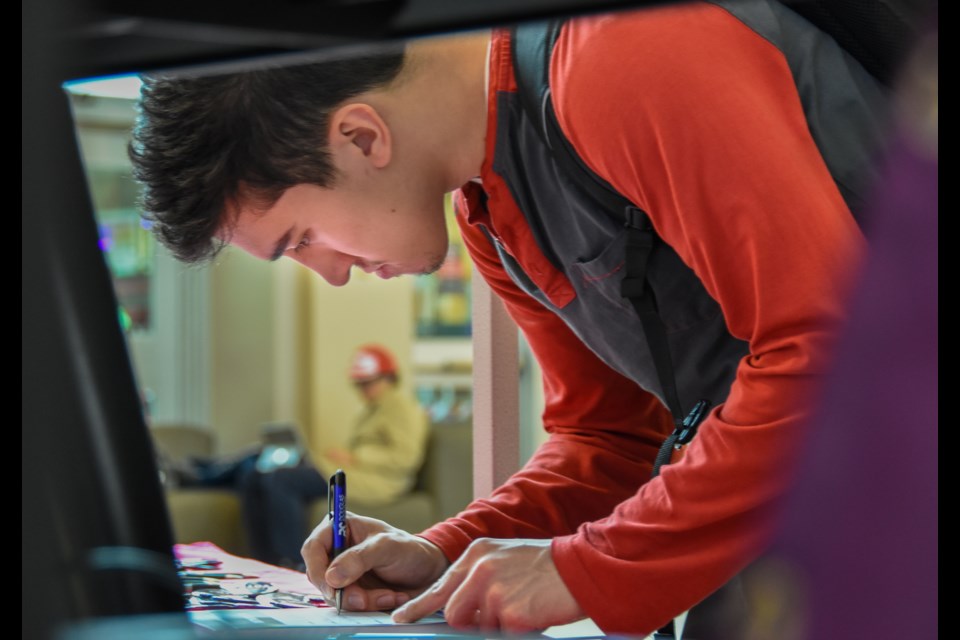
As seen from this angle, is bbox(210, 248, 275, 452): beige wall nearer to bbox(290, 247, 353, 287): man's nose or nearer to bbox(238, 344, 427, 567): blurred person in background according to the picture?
bbox(238, 344, 427, 567): blurred person in background

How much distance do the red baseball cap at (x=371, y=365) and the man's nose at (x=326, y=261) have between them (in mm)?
4579

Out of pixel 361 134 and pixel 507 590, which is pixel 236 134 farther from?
pixel 507 590

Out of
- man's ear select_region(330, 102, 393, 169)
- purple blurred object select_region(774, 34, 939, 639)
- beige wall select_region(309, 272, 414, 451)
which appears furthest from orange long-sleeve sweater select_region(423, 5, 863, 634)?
beige wall select_region(309, 272, 414, 451)

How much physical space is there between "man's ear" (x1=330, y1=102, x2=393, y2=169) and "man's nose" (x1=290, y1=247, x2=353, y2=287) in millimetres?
102

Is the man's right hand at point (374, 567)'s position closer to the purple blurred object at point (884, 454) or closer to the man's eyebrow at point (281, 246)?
the man's eyebrow at point (281, 246)

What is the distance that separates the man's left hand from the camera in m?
0.77

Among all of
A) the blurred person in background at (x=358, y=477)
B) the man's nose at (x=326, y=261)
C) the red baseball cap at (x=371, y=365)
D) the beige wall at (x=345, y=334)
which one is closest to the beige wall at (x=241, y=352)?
the beige wall at (x=345, y=334)

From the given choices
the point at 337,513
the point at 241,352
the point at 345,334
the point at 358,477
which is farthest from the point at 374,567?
the point at 241,352

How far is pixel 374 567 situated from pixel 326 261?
280 millimetres

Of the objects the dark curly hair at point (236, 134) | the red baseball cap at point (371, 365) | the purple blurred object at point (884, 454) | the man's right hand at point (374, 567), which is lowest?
the red baseball cap at point (371, 365)

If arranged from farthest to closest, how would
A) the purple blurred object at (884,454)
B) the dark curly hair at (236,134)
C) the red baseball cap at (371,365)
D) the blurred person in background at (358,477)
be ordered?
the red baseball cap at (371,365) < the blurred person in background at (358,477) < the dark curly hair at (236,134) < the purple blurred object at (884,454)

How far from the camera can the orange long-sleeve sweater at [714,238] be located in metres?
0.72

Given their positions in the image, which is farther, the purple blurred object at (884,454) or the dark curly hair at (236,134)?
the dark curly hair at (236,134)

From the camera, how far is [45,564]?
297mm
